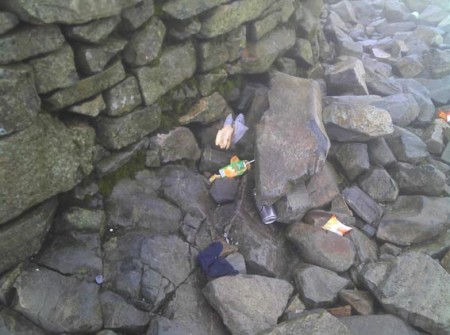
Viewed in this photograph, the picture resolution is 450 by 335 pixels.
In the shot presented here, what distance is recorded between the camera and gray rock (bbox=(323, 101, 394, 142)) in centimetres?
620

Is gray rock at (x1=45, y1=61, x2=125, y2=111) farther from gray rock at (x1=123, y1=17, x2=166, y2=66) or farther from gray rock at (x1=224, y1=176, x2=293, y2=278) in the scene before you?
gray rock at (x1=224, y1=176, x2=293, y2=278)

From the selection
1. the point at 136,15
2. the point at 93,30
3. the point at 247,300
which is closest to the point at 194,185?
the point at 247,300

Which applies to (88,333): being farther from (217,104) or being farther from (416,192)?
(416,192)

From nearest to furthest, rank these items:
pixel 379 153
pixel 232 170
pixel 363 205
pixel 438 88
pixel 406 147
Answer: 1. pixel 232 170
2. pixel 363 205
3. pixel 379 153
4. pixel 406 147
5. pixel 438 88

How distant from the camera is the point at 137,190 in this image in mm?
5176

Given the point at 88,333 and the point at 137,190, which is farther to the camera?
the point at 137,190

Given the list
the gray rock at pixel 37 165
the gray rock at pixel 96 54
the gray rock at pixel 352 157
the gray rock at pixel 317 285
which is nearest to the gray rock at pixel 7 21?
the gray rock at pixel 96 54

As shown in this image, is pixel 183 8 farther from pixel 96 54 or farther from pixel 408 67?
pixel 408 67

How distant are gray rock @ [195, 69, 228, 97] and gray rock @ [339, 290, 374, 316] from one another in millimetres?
3180

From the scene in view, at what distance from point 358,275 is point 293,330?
4.91 ft

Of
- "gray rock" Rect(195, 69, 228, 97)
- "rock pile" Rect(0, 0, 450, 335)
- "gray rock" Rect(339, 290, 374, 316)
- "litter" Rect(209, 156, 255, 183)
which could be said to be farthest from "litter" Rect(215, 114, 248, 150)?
"gray rock" Rect(339, 290, 374, 316)

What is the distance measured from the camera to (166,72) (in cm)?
511

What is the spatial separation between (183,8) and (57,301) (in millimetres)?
3514

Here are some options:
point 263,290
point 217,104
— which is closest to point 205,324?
point 263,290
